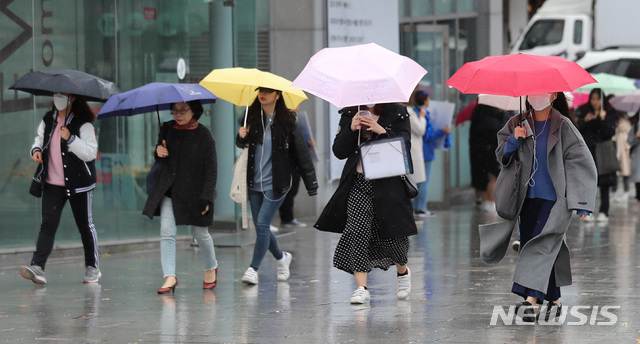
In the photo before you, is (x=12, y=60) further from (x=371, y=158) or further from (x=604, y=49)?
(x=604, y=49)

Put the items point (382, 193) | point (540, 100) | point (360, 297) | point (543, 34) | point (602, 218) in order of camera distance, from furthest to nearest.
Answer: point (543, 34)
point (602, 218)
point (382, 193)
point (360, 297)
point (540, 100)

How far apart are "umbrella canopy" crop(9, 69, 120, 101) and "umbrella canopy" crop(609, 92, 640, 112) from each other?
970 cm

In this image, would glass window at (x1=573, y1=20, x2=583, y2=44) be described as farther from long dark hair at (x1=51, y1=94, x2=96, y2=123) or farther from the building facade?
long dark hair at (x1=51, y1=94, x2=96, y2=123)

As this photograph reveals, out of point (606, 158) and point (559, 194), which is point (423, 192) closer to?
point (606, 158)

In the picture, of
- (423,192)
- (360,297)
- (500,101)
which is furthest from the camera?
(423,192)

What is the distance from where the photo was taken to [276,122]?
9.84 meters

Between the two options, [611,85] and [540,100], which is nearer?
[540,100]

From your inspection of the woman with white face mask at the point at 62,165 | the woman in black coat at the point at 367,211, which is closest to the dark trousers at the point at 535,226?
the woman in black coat at the point at 367,211

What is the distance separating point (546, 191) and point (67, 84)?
409cm

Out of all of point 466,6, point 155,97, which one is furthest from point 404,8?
point 155,97

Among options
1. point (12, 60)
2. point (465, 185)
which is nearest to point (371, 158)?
point (12, 60)

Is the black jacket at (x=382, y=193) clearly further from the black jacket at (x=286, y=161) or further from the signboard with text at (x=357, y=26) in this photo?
the signboard with text at (x=357, y=26)

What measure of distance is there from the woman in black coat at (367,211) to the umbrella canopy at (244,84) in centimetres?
107

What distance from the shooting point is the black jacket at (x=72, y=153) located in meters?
10.0
